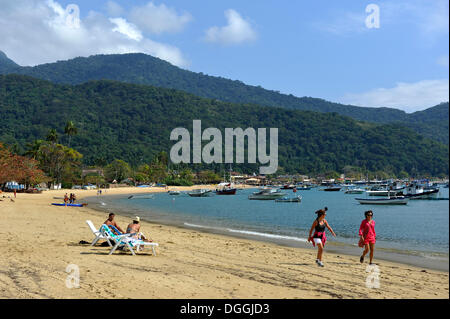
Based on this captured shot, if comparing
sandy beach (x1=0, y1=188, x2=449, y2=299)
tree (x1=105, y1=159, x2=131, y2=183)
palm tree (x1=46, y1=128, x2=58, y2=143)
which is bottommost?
sandy beach (x1=0, y1=188, x2=449, y2=299)

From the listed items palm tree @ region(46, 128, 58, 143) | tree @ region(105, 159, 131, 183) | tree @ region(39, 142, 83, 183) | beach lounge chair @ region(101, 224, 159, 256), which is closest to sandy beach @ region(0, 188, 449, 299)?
beach lounge chair @ region(101, 224, 159, 256)

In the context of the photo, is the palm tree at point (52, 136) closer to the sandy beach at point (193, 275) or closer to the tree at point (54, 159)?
the tree at point (54, 159)

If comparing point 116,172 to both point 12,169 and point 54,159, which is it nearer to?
point 54,159

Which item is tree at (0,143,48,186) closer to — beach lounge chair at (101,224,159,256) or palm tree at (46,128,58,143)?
palm tree at (46,128,58,143)

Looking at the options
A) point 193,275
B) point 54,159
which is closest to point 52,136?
point 54,159

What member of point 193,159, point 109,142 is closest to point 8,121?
point 109,142

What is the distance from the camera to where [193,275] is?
838 cm

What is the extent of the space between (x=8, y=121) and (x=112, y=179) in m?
108

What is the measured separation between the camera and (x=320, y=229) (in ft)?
32.9

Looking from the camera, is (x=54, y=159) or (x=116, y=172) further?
(x=116, y=172)

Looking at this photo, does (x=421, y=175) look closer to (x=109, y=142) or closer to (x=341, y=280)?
(x=109, y=142)

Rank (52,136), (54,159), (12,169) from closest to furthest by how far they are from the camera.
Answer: (12,169), (54,159), (52,136)

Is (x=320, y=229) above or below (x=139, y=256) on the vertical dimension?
above

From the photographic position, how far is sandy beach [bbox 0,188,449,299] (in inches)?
273
